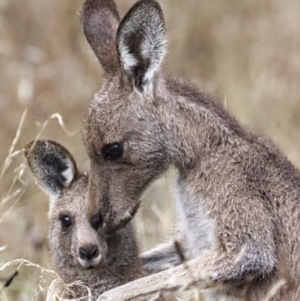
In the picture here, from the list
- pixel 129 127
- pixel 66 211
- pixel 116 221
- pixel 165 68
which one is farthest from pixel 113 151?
pixel 165 68

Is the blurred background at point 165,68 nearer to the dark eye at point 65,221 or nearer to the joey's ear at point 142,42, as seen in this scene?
the dark eye at point 65,221

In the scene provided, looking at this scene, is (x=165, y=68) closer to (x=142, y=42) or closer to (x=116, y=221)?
(x=142, y=42)

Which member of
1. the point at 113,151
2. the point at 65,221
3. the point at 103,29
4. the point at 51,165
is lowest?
the point at 65,221

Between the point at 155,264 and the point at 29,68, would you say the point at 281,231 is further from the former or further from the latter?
the point at 29,68

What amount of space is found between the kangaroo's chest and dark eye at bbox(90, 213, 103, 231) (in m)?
0.56

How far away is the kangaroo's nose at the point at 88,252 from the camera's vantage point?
662 cm

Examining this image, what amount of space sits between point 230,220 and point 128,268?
800 millimetres

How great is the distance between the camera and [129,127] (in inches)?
266

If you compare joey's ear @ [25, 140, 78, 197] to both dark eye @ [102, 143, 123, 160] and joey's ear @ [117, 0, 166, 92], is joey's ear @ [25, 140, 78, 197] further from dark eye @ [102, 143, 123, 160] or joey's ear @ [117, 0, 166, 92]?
joey's ear @ [117, 0, 166, 92]

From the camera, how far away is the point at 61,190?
7145 millimetres

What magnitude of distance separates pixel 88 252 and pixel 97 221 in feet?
0.64

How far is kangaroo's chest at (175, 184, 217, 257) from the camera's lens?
667 cm

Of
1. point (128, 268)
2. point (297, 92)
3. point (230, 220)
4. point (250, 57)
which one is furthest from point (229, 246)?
point (250, 57)

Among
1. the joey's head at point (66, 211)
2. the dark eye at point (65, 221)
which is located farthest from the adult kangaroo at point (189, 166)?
the dark eye at point (65, 221)
